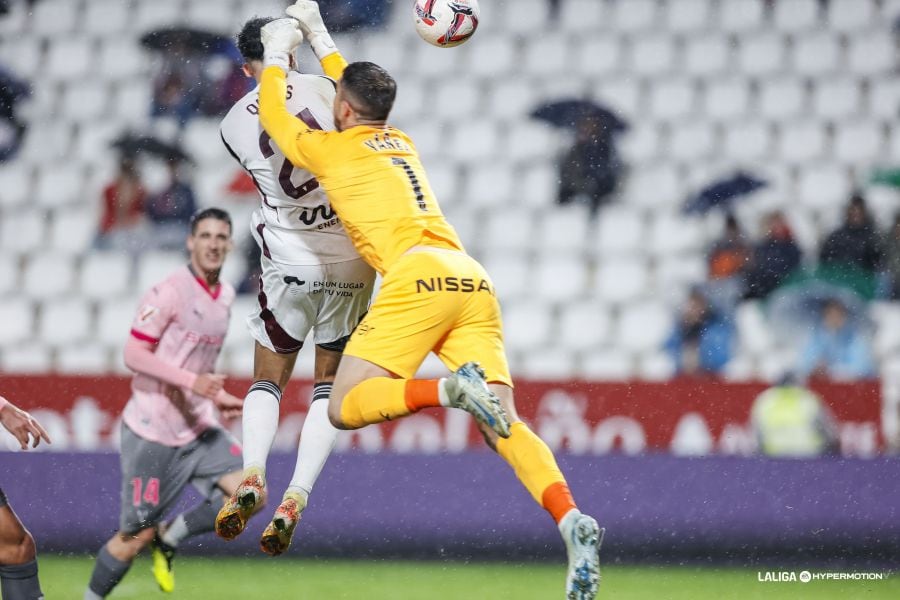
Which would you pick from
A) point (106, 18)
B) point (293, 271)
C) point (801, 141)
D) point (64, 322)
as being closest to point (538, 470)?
point (293, 271)

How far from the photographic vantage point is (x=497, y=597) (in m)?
6.70

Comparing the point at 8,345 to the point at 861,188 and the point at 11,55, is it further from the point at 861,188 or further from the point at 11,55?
the point at 861,188

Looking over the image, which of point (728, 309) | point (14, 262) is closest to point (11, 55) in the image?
point (14, 262)

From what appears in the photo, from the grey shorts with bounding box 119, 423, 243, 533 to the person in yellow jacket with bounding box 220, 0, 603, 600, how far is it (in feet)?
5.18

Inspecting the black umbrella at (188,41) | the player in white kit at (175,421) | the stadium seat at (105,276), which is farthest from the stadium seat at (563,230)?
the player in white kit at (175,421)

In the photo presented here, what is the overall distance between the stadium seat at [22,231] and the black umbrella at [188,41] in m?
1.83

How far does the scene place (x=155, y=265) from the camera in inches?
387

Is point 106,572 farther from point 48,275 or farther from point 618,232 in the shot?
point 618,232

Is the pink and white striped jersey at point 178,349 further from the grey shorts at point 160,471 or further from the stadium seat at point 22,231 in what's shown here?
the stadium seat at point 22,231

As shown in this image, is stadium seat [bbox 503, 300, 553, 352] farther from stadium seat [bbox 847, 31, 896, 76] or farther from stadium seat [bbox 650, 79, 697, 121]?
stadium seat [bbox 847, 31, 896, 76]

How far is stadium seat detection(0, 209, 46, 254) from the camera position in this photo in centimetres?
1025

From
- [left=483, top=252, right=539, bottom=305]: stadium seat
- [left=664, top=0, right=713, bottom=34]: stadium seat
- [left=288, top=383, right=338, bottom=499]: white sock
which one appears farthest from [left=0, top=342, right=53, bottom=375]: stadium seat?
[left=664, top=0, right=713, bottom=34]: stadium seat

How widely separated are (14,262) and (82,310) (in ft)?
2.62

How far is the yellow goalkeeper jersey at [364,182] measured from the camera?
4.86 m
